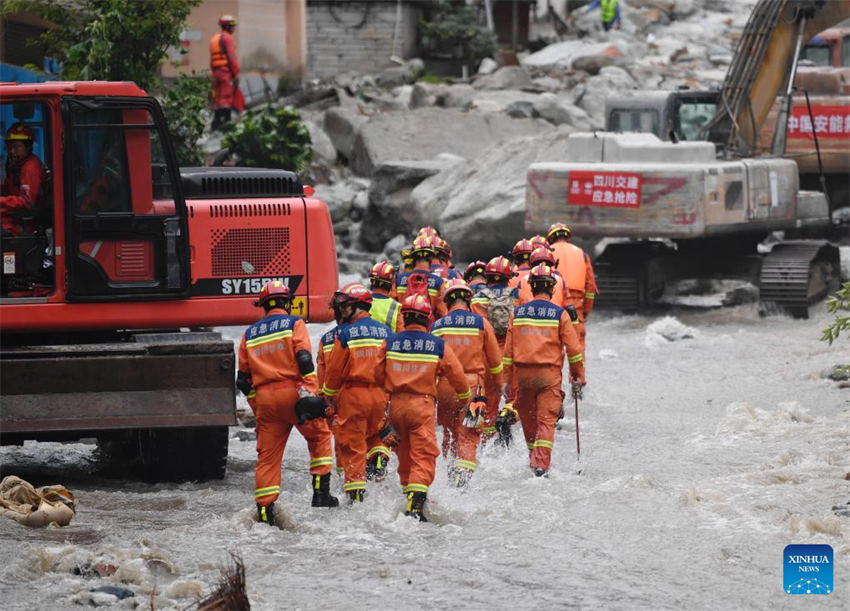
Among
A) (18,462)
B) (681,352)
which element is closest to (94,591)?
Answer: (18,462)

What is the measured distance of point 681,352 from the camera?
1708 cm

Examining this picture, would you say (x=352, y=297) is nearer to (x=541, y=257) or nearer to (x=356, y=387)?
(x=356, y=387)

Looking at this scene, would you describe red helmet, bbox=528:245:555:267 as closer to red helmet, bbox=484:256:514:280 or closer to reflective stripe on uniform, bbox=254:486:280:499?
red helmet, bbox=484:256:514:280

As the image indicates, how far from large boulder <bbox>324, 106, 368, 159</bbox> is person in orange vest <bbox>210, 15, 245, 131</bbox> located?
9.78ft

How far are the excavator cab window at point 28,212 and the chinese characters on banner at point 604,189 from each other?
28.9 ft

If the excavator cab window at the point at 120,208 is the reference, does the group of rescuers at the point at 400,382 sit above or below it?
below

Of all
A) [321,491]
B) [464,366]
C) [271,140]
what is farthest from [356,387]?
[271,140]

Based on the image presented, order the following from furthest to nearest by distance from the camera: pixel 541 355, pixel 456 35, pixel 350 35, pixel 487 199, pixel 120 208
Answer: pixel 456 35, pixel 350 35, pixel 487 199, pixel 541 355, pixel 120 208

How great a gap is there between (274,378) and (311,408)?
33 centimetres

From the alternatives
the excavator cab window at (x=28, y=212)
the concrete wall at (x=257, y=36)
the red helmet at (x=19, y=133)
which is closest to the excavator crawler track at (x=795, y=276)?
the excavator cab window at (x=28, y=212)

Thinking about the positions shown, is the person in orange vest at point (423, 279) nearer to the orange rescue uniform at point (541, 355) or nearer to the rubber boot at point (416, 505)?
the orange rescue uniform at point (541, 355)

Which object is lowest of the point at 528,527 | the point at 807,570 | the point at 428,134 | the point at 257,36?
the point at 528,527

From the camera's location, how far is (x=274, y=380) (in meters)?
9.74

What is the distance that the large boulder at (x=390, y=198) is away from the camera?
944 inches
